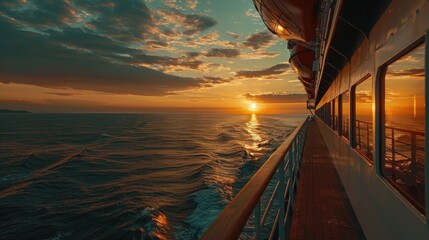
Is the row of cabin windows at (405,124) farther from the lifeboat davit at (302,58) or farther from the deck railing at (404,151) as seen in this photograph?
the lifeboat davit at (302,58)

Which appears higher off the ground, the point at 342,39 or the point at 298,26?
the point at 298,26

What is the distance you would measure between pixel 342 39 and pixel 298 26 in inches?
116

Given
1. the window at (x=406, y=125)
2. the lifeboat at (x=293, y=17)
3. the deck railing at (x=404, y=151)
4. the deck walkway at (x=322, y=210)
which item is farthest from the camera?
the lifeboat at (x=293, y=17)

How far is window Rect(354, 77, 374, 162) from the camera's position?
338 centimetres

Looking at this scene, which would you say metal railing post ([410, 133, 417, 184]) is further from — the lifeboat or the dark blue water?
the dark blue water

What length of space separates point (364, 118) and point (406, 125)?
174cm

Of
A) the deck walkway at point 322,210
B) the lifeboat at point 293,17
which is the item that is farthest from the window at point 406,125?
the lifeboat at point 293,17

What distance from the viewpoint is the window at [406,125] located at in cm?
184

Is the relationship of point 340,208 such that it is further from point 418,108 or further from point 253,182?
point 253,182

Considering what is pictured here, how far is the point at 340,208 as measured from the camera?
432cm

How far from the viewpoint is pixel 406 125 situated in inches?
86.3

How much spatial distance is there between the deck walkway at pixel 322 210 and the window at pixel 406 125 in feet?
3.68

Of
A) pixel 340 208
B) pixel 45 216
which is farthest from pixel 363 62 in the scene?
pixel 45 216

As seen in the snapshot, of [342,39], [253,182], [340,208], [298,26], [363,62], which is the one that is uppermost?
[298,26]
